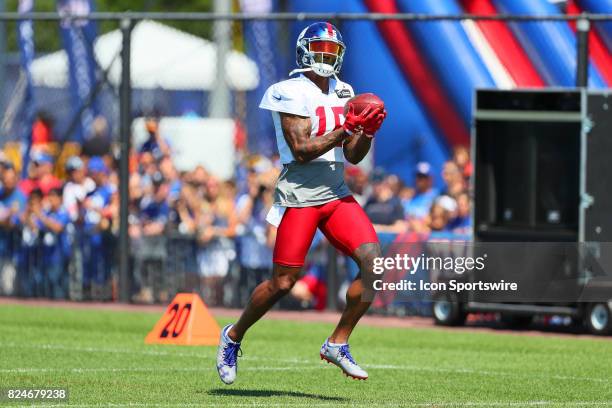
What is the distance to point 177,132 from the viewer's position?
20.5 metres

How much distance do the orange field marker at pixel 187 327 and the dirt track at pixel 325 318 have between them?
3.27m

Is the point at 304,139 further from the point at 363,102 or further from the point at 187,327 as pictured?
the point at 187,327

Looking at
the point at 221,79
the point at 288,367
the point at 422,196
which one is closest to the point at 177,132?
the point at 221,79

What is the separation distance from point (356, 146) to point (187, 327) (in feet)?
14.4

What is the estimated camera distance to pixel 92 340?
44.0 ft

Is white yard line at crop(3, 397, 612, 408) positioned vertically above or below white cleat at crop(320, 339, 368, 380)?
below

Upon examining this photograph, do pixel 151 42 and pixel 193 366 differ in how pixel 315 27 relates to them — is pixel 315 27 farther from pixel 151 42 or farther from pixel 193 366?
pixel 151 42

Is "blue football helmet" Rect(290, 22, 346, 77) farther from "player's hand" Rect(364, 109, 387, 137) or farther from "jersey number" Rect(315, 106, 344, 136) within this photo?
"player's hand" Rect(364, 109, 387, 137)

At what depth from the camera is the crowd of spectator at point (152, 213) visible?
1786cm

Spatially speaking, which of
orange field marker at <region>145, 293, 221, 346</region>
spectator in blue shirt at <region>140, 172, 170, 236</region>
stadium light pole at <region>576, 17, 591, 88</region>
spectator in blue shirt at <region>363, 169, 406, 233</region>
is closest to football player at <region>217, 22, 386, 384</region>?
orange field marker at <region>145, 293, 221, 346</region>

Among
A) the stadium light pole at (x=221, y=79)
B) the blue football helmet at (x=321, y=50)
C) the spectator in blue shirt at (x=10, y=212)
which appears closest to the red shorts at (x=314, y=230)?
the blue football helmet at (x=321, y=50)

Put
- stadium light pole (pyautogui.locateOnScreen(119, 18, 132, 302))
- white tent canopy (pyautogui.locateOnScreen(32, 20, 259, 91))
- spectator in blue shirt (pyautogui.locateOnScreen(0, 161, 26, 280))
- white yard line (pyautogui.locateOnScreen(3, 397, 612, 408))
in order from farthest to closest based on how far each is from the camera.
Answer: spectator in blue shirt (pyautogui.locateOnScreen(0, 161, 26, 280))
white tent canopy (pyautogui.locateOnScreen(32, 20, 259, 91))
stadium light pole (pyautogui.locateOnScreen(119, 18, 132, 302))
white yard line (pyautogui.locateOnScreen(3, 397, 612, 408))

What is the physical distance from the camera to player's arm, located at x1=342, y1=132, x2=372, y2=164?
9.19m

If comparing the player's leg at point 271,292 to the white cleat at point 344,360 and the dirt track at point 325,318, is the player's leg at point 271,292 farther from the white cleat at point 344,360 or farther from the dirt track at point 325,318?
the dirt track at point 325,318
